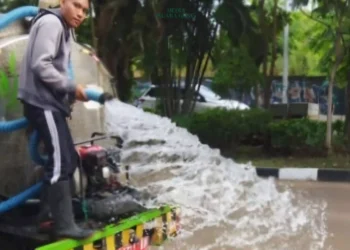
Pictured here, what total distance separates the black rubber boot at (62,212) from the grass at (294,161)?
6.58m

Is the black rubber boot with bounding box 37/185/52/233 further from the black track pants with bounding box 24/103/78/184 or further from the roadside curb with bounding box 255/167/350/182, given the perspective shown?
the roadside curb with bounding box 255/167/350/182

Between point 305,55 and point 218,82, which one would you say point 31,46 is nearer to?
point 218,82

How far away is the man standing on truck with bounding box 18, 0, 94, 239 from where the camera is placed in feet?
9.98

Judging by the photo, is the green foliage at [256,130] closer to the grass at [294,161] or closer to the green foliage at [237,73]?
the grass at [294,161]

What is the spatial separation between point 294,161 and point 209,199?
13.5ft

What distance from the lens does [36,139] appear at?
125 inches

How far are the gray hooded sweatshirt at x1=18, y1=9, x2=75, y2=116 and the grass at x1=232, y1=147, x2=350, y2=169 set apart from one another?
664 centimetres

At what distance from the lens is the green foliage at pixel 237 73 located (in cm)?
1088

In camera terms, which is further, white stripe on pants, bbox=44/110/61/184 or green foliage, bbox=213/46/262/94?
green foliage, bbox=213/46/262/94

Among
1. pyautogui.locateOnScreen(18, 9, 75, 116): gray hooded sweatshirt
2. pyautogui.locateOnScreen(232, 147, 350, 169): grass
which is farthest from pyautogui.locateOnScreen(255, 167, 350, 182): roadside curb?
pyautogui.locateOnScreen(18, 9, 75, 116): gray hooded sweatshirt

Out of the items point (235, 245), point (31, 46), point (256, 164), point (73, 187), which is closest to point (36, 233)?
point (73, 187)

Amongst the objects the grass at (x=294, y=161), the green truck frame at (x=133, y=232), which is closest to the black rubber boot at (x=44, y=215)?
the green truck frame at (x=133, y=232)

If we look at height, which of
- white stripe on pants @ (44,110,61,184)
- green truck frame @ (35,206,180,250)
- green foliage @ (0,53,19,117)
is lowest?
green truck frame @ (35,206,180,250)

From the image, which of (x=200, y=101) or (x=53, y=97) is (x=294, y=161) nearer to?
(x=53, y=97)
